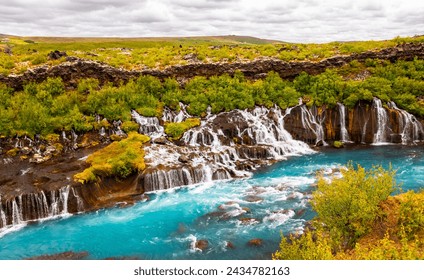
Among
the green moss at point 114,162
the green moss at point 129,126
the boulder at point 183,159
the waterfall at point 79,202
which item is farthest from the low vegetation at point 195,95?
the waterfall at point 79,202

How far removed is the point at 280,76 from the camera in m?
57.0

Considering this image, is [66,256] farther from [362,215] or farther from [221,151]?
[221,151]

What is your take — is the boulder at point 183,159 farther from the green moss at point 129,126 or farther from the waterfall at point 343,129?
the waterfall at point 343,129

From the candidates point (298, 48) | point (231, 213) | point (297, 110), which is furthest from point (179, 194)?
point (298, 48)

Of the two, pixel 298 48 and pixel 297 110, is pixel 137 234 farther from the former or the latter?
pixel 298 48

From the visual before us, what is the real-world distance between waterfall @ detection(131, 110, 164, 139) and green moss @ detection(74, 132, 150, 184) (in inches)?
211

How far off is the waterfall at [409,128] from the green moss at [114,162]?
34246mm

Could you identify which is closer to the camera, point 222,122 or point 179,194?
point 179,194

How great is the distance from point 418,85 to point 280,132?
20858 millimetres

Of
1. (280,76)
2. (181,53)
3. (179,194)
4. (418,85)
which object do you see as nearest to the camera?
(179,194)

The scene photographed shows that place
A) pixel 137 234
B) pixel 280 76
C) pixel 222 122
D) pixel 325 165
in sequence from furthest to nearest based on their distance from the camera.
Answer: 1. pixel 280 76
2. pixel 222 122
3. pixel 325 165
4. pixel 137 234

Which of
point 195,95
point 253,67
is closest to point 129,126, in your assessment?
point 195,95

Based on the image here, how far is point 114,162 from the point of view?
33969 millimetres

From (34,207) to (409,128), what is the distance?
45.4 meters
